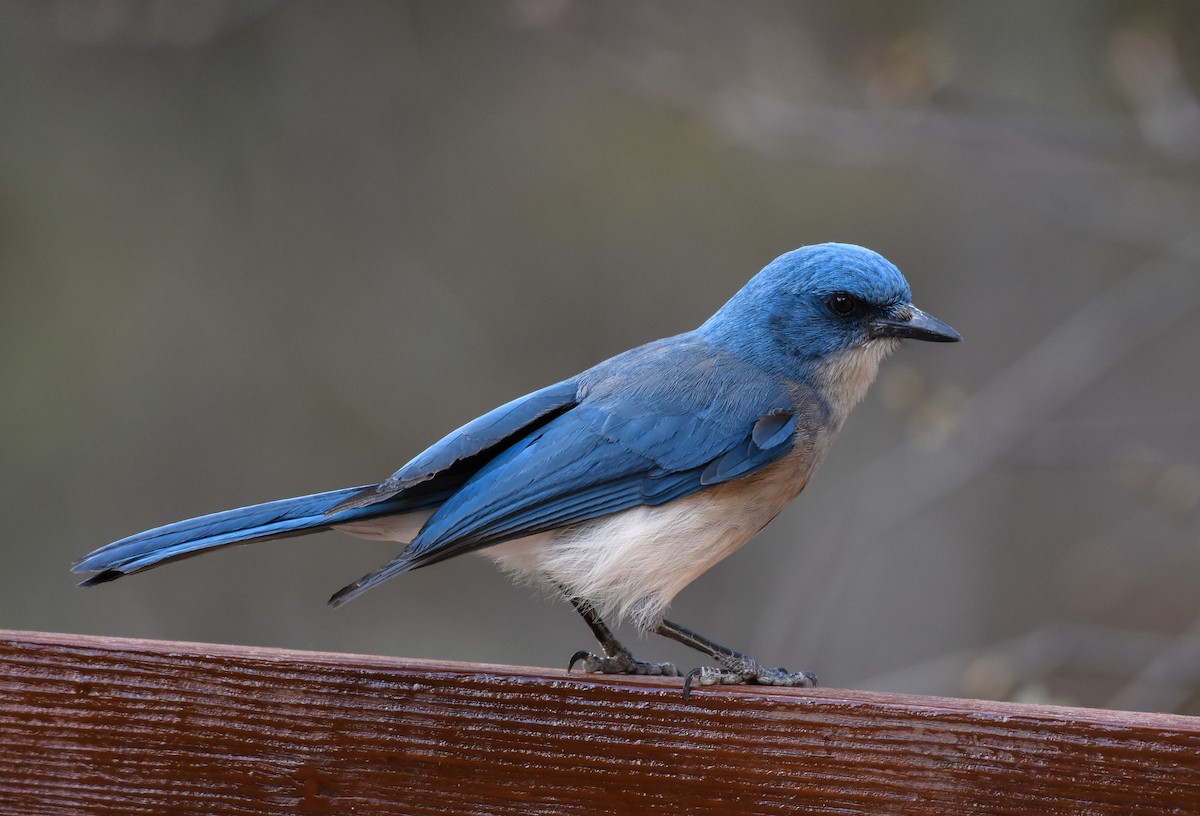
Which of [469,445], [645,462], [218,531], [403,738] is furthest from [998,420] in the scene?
[403,738]

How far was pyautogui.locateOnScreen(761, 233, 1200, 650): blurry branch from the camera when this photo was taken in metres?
4.98

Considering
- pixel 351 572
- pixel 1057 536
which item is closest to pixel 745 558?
pixel 1057 536

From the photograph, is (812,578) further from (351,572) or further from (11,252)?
(11,252)

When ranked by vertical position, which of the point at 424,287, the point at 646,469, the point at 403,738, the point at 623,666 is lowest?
the point at 623,666

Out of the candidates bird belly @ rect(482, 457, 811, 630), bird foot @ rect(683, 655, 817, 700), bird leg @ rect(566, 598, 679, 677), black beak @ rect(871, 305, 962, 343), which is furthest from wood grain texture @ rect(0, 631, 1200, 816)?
black beak @ rect(871, 305, 962, 343)

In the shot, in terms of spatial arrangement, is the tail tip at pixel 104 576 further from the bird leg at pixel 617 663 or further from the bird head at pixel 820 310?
the bird head at pixel 820 310

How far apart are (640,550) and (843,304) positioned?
101 centimetres

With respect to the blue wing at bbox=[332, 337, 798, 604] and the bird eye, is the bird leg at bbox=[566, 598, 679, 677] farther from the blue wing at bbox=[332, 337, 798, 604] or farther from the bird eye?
the bird eye

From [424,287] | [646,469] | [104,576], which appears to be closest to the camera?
[104,576]

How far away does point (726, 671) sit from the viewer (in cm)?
269

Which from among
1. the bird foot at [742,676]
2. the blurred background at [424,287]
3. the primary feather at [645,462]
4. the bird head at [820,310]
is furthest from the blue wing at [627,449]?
the blurred background at [424,287]

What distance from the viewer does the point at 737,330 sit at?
12.3 feet

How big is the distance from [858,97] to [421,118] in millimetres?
3043

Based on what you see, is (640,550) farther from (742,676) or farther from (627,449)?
(742,676)
